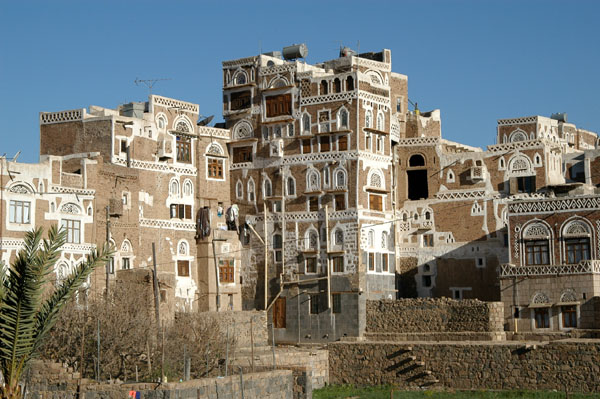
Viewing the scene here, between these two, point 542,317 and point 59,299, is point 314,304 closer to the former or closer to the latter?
point 542,317

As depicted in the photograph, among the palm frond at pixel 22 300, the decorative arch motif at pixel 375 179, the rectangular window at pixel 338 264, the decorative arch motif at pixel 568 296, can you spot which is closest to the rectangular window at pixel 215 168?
the rectangular window at pixel 338 264

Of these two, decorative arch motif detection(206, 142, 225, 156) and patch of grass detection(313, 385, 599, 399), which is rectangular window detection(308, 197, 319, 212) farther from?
patch of grass detection(313, 385, 599, 399)

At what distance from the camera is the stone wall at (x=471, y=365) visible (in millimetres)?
47938

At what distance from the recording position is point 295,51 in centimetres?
6581

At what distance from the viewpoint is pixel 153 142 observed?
60.3m

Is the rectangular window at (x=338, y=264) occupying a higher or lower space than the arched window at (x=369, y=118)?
lower

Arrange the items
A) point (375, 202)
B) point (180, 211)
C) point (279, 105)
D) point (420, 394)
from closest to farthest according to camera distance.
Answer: point (420, 394) → point (180, 211) → point (375, 202) → point (279, 105)

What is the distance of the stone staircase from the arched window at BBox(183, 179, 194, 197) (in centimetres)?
1587

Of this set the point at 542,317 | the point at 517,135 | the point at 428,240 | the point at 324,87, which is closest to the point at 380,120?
the point at 324,87

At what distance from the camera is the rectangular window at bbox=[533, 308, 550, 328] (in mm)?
55031

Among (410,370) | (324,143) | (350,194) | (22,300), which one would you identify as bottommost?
(410,370)

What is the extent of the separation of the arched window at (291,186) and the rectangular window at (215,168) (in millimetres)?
4379

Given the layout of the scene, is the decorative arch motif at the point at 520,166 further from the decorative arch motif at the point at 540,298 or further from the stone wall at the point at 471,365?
the stone wall at the point at 471,365

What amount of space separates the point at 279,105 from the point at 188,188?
713cm
